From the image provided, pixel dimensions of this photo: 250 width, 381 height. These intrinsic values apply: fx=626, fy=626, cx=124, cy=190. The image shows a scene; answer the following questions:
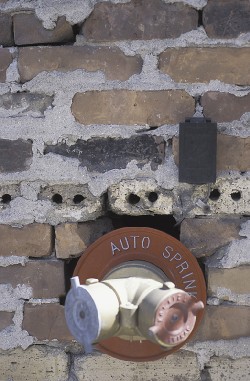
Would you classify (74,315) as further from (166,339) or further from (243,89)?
(243,89)

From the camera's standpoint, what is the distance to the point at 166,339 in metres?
0.92

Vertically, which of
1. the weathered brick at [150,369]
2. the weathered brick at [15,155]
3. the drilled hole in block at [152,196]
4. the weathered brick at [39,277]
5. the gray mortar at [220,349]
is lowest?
the weathered brick at [150,369]

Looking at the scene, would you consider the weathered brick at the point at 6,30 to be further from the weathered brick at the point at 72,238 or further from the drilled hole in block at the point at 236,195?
the drilled hole in block at the point at 236,195

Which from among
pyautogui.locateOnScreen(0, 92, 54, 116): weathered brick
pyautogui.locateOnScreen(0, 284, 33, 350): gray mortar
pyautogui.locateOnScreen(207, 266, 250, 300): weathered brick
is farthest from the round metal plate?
pyautogui.locateOnScreen(0, 92, 54, 116): weathered brick

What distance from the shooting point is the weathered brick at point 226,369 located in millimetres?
1212

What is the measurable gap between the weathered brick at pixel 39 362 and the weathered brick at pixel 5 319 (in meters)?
0.05

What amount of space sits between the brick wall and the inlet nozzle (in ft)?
0.85

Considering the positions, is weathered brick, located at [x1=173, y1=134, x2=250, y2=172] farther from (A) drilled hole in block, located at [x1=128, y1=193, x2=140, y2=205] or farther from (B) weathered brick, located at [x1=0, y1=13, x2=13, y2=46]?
(B) weathered brick, located at [x1=0, y1=13, x2=13, y2=46]

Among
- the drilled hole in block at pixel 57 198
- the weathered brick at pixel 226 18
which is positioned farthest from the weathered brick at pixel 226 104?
the drilled hole in block at pixel 57 198

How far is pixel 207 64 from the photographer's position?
3.84 ft

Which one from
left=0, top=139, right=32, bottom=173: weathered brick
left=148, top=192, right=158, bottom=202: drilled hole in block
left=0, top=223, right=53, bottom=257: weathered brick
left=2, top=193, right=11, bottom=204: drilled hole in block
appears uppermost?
left=0, top=139, right=32, bottom=173: weathered brick

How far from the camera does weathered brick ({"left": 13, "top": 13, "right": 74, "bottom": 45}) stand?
1.20 metres

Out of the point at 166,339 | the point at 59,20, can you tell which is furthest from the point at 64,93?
the point at 166,339

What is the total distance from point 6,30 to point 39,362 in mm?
653
